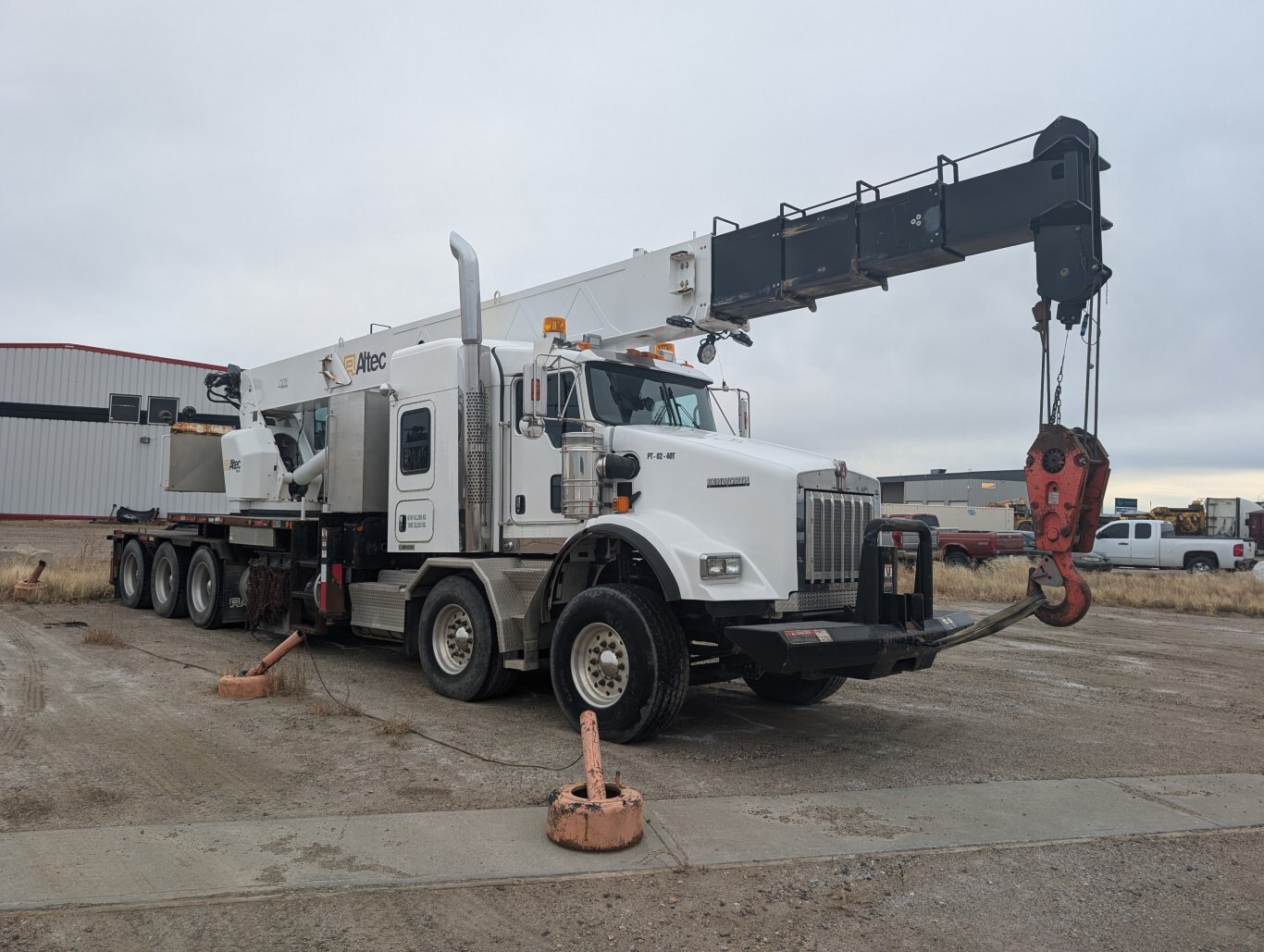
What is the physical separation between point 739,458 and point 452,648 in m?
3.34

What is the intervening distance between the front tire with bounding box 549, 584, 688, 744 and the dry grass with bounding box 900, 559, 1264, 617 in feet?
44.2

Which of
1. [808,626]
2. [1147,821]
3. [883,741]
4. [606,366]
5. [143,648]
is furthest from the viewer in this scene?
[143,648]

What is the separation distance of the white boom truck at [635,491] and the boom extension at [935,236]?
17mm

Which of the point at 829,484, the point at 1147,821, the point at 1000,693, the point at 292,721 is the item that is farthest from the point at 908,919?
the point at 1000,693

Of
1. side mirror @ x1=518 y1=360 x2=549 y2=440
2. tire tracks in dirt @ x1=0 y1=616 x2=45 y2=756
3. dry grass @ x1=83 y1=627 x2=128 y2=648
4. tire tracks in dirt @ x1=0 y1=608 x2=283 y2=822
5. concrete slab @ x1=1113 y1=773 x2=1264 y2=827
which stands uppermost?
side mirror @ x1=518 y1=360 x2=549 y2=440

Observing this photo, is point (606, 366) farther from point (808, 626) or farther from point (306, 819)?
point (306, 819)

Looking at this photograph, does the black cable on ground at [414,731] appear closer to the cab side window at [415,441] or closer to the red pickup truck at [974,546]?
the cab side window at [415,441]

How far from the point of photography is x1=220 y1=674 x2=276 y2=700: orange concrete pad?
7.76 metres

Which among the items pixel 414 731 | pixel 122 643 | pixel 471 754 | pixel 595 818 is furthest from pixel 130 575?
pixel 595 818

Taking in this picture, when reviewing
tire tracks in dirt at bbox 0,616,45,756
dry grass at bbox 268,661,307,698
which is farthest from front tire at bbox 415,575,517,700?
tire tracks in dirt at bbox 0,616,45,756

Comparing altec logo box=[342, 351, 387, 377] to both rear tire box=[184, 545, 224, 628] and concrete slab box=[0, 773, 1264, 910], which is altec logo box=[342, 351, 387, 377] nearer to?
rear tire box=[184, 545, 224, 628]

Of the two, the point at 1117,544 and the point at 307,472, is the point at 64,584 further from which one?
the point at 1117,544

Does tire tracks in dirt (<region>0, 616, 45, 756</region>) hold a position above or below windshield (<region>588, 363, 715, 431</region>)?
below

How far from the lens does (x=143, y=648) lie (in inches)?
409
